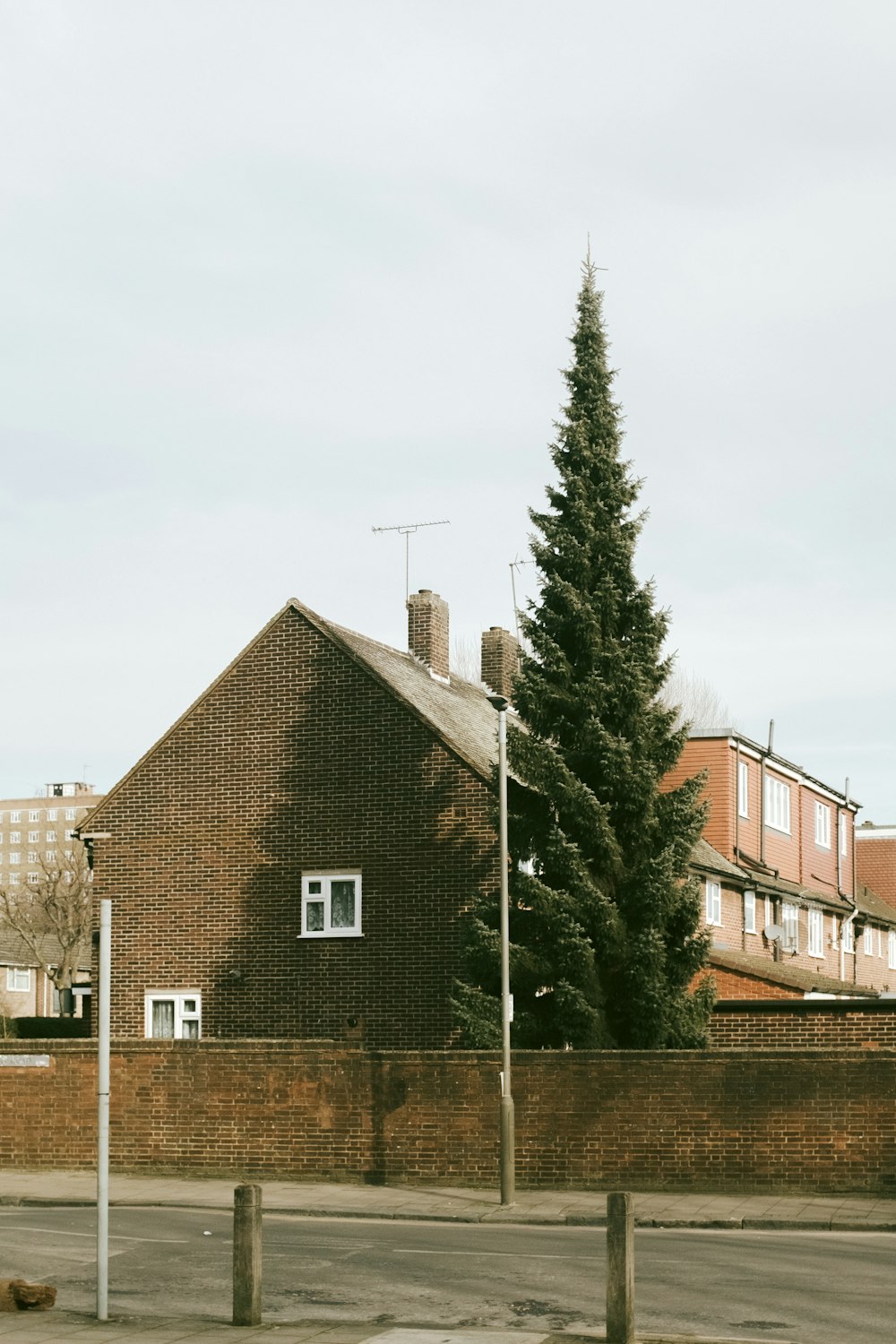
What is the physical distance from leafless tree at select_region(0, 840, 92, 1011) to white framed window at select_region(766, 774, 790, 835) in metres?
34.1

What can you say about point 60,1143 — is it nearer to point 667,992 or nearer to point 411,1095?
point 411,1095

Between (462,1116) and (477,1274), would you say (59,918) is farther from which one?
(477,1274)

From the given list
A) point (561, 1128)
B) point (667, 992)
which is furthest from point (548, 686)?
point (561, 1128)

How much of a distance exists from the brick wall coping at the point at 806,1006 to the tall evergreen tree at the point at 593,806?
3.36m

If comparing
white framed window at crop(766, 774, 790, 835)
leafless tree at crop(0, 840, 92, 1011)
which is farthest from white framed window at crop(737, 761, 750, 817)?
leafless tree at crop(0, 840, 92, 1011)

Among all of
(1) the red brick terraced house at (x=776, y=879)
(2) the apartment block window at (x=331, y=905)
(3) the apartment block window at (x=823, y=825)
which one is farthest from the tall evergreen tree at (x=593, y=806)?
(3) the apartment block window at (x=823, y=825)

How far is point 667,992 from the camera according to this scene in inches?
1005

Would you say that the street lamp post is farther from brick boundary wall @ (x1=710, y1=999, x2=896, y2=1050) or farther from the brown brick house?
brick boundary wall @ (x1=710, y1=999, x2=896, y2=1050)

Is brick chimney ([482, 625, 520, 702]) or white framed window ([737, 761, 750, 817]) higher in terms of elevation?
brick chimney ([482, 625, 520, 702])

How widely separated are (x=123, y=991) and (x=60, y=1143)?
6.55 m

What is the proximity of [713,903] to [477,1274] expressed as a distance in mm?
22275

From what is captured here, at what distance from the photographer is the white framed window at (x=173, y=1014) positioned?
105ft

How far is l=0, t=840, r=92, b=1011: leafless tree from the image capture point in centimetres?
7306

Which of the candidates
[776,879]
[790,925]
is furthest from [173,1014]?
[776,879]
